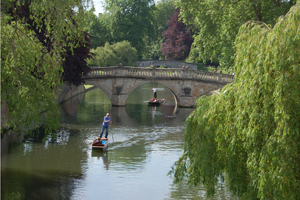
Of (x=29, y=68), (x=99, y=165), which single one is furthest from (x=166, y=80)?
(x=29, y=68)

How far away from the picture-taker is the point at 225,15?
889 inches

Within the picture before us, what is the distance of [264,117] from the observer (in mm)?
7250

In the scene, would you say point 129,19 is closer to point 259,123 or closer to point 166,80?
point 166,80

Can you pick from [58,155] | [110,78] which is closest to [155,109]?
[110,78]

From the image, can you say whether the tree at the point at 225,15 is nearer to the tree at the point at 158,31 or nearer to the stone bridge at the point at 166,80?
the stone bridge at the point at 166,80

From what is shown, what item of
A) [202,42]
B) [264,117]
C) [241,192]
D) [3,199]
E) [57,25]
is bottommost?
[3,199]

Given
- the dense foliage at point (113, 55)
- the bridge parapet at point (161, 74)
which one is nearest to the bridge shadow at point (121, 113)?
the bridge parapet at point (161, 74)

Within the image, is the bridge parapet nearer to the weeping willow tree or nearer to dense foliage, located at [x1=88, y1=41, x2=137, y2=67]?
dense foliage, located at [x1=88, y1=41, x2=137, y2=67]

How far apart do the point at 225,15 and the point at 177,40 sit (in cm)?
3977

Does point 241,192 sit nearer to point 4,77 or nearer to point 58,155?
point 4,77

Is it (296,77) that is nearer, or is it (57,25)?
(296,77)

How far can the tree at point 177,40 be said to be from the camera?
6219 centimetres

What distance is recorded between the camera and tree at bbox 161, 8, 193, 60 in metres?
62.2

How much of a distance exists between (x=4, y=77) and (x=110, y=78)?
66.7 feet
